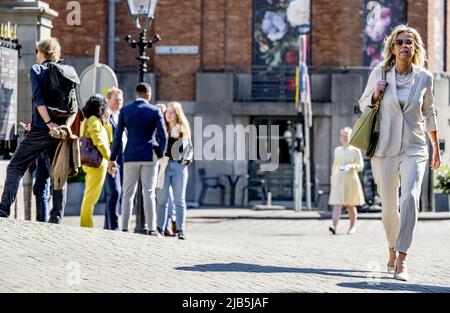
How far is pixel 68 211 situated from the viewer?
25766 millimetres

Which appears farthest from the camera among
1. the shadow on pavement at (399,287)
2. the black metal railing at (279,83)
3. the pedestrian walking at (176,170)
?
the black metal railing at (279,83)

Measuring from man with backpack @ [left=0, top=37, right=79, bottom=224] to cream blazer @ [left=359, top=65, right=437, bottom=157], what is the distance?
3812 millimetres

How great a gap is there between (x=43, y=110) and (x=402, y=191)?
13.6 feet

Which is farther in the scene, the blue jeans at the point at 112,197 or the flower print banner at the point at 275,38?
the flower print banner at the point at 275,38

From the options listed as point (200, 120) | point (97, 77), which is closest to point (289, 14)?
point (200, 120)

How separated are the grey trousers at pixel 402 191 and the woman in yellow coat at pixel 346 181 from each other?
8635 mm

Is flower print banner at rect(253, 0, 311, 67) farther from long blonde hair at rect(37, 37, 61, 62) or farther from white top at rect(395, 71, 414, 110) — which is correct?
white top at rect(395, 71, 414, 110)

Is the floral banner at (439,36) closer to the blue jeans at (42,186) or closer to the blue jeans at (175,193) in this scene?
the blue jeans at (175,193)

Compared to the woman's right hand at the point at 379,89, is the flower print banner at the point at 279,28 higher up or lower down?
higher up

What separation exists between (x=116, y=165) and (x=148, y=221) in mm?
802

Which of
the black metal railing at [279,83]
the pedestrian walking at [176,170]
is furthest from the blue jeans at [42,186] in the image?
the black metal railing at [279,83]

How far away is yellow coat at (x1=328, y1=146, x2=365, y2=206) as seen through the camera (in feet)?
61.4

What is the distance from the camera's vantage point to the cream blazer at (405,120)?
975cm
